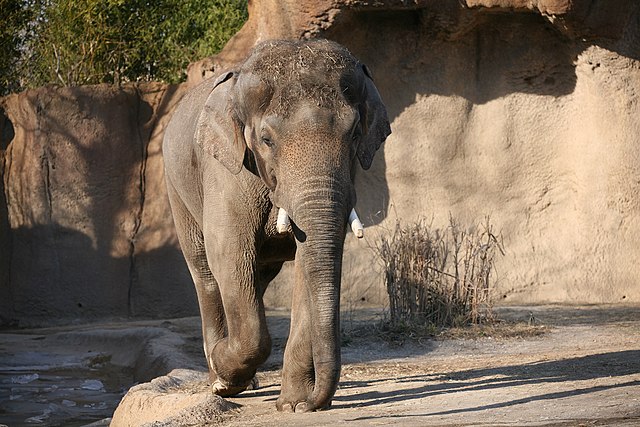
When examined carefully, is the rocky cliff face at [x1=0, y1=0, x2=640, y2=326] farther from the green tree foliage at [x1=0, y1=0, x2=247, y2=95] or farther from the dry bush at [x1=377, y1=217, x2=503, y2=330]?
the dry bush at [x1=377, y1=217, x2=503, y2=330]

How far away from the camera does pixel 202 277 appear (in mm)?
8312

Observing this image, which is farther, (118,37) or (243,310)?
(118,37)

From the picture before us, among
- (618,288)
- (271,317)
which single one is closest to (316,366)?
(271,317)

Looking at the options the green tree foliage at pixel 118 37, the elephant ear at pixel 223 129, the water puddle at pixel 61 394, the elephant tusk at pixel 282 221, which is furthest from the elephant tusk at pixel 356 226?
the green tree foliage at pixel 118 37

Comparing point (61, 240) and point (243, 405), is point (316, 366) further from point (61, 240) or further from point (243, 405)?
point (61, 240)

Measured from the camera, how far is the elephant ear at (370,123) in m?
6.51

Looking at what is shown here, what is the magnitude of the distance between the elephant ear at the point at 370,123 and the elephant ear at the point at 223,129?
66 cm

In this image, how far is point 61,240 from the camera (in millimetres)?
15117

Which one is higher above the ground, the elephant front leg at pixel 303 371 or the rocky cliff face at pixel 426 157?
the rocky cliff face at pixel 426 157

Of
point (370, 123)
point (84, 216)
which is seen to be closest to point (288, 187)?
point (370, 123)

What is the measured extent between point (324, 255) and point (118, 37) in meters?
12.5

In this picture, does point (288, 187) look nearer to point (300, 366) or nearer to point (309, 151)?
point (309, 151)

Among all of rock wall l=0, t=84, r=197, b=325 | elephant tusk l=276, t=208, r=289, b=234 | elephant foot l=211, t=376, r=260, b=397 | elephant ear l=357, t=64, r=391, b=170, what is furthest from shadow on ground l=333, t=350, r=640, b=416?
rock wall l=0, t=84, r=197, b=325

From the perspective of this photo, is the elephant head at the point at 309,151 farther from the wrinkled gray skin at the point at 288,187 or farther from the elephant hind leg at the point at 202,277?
the elephant hind leg at the point at 202,277
